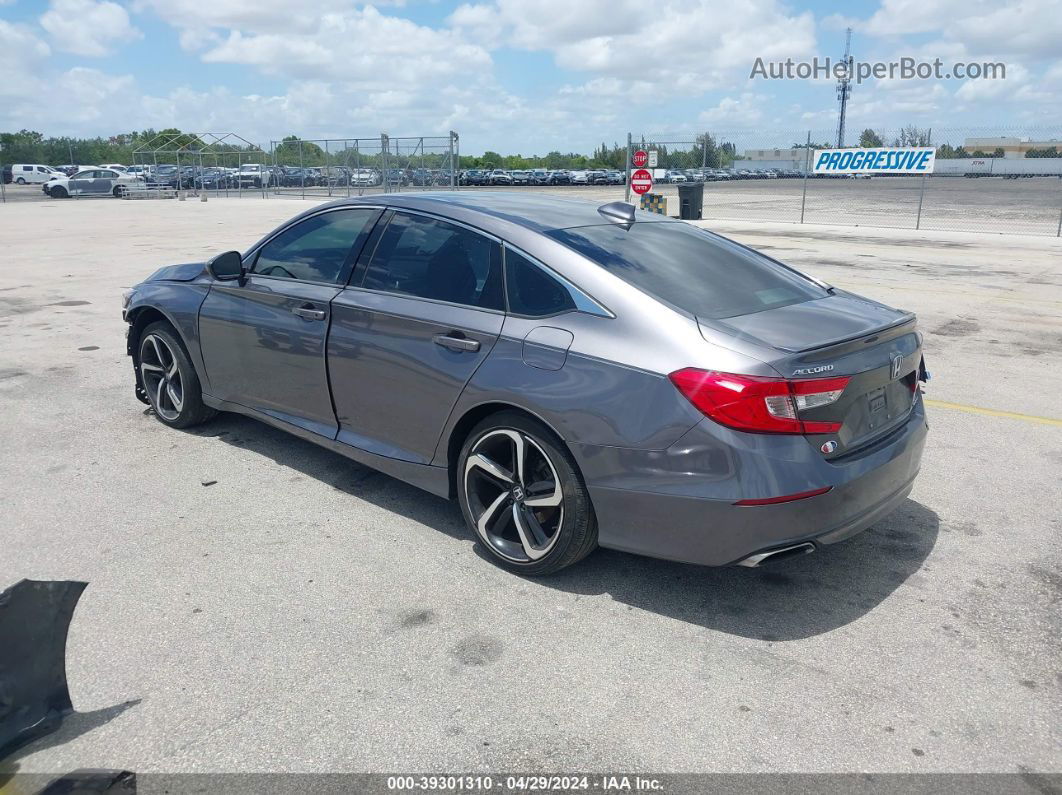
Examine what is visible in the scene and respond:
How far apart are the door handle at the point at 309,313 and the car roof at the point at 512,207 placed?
0.63 meters

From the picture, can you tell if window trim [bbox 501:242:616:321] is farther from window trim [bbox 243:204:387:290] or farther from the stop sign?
the stop sign

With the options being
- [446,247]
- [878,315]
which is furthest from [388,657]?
[878,315]

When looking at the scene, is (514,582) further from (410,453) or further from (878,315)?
(878,315)

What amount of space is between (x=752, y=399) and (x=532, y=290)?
43.7 inches

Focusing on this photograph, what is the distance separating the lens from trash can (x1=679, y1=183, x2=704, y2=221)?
25.0 metres

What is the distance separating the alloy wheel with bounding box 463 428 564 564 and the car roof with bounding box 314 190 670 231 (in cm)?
102

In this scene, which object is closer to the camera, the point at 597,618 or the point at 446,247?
the point at 597,618

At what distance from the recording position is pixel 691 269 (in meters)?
3.98

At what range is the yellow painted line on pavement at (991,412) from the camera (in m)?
5.98

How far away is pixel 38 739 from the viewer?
2738mm

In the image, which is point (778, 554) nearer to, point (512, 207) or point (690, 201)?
point (512, 207)

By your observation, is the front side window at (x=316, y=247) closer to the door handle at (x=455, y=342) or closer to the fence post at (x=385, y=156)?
the door handle at (x=455, y=342)

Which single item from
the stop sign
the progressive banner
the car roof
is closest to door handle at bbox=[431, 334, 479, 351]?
the car roof

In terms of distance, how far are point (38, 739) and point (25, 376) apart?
5351 mm
